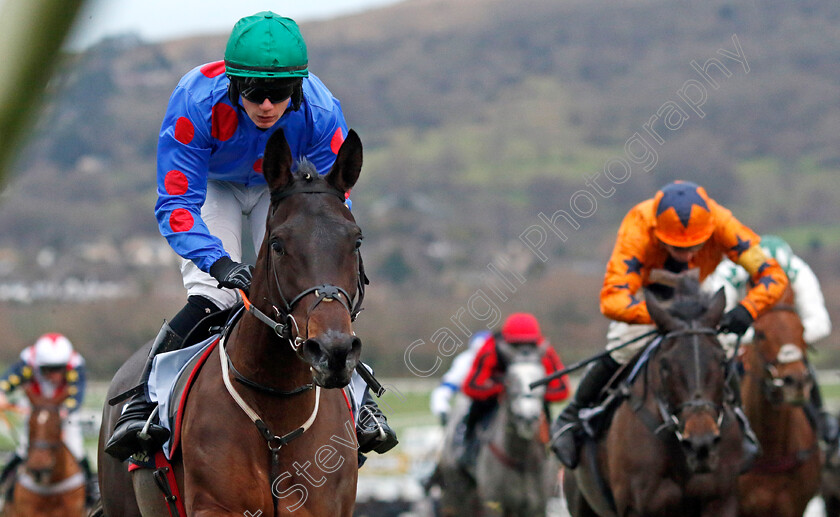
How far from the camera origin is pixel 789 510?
312 inches

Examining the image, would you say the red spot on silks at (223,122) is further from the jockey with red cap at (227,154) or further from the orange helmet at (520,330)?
the orange helmet at (520,330)

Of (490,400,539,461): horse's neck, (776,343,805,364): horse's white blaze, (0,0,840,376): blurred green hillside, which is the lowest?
(490,400,539,461): horse's neck

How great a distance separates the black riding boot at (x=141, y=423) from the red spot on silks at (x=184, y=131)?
71cm

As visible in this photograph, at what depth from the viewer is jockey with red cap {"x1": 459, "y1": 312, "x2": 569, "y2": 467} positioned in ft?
39.7

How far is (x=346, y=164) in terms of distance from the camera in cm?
369

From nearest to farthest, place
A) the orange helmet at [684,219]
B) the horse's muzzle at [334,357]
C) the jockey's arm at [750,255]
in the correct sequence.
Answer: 1. the horse's muzzle at [334,357]
2. the orange helmet at [684,219]
3. the jockey's arm at [750,255]

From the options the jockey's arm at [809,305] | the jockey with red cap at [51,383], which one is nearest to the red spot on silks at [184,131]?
the jockey's arm at [809,305]

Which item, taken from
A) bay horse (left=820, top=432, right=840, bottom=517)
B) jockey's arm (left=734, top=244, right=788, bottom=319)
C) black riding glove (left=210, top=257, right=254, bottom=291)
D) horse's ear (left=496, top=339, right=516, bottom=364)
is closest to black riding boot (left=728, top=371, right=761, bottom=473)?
jockey's arm (left=734, top=244, right=788, bottom=319)

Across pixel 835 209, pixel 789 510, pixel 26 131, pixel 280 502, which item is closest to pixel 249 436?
pixel 280 502

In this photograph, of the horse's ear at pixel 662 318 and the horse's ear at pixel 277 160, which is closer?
the horse's ear at pixel 277 160

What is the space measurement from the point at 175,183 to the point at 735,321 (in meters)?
3.52

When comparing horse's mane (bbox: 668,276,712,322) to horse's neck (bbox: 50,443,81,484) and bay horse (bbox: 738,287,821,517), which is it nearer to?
bay horse (bbox: 738,287,821,517)

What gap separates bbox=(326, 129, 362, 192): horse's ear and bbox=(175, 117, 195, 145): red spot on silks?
0.69 meters

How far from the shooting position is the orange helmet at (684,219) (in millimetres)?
6574
